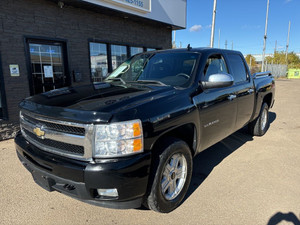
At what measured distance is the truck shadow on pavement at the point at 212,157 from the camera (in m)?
3.36

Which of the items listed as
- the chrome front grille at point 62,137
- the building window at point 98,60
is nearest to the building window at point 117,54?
the building window at point 98,60

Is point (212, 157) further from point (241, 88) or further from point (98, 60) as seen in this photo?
point (98, 60)

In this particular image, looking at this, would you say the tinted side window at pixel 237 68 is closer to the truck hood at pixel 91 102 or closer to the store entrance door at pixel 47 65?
the truck hood at pixel 91 102

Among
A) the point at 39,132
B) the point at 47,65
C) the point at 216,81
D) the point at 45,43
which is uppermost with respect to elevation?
the point at 45,43

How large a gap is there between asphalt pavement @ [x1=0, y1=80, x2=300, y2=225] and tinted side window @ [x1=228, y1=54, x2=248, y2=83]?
4.77 feet

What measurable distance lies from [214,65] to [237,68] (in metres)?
0.94

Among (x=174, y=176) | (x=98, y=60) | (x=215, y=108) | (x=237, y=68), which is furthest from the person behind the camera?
(x=98, y=60)

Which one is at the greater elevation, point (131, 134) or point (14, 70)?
point (14, 70)

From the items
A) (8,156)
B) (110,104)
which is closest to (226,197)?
(110,104)

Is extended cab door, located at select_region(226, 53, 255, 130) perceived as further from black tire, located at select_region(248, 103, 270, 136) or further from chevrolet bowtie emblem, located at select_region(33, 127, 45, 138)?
chevrolet bowtie emblem, located at select_region(33, 127, 45, 138)

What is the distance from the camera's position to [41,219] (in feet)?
8.26

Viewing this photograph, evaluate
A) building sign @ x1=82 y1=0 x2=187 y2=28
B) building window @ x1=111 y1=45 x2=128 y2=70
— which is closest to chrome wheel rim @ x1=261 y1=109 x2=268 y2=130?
building sign @ x1=82 y1=0 x2=187 y2=28

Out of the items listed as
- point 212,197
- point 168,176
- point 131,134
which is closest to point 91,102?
point 131,134

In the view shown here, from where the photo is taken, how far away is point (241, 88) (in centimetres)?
401
